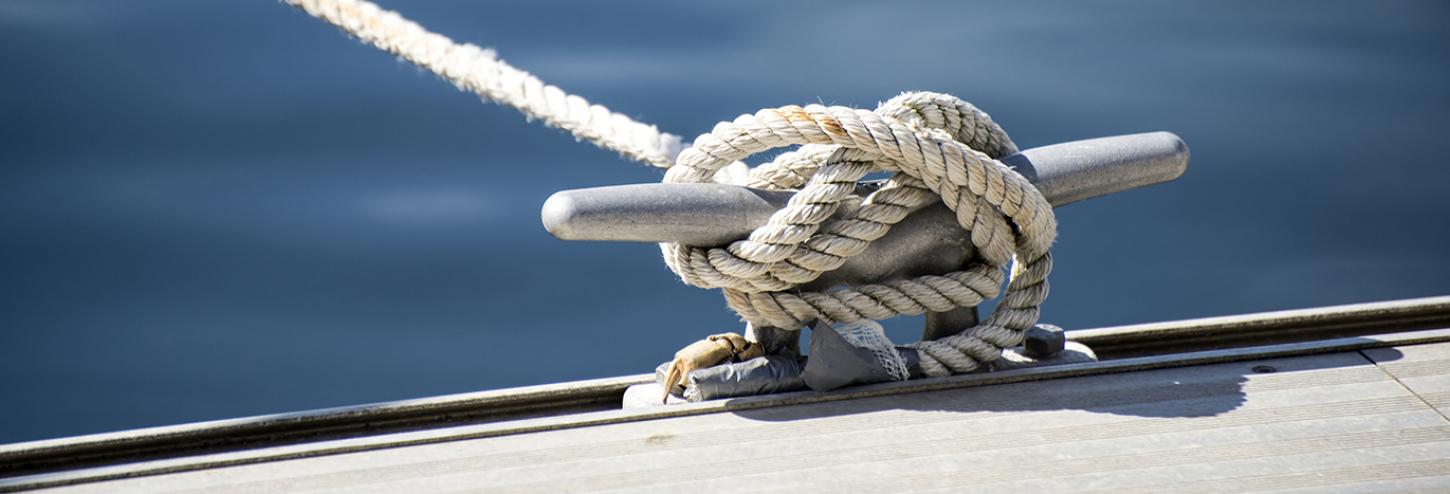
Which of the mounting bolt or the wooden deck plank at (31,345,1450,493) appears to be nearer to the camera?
the wooden deck plank at (31,345,1450,493)

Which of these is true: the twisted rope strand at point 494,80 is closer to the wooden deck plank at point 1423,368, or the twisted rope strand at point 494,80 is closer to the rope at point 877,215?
the rope at point 877,215

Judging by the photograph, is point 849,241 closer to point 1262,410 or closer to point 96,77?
point 1262,410

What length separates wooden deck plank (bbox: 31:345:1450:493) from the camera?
4.51 ft

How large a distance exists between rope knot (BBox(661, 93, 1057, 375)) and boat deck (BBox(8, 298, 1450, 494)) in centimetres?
9

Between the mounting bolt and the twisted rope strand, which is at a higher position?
the twisted rope strand

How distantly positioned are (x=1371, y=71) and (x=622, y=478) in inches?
99.5

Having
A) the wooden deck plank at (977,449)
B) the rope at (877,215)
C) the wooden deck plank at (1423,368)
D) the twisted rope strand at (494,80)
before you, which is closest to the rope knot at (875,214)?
the rope at (877,215)

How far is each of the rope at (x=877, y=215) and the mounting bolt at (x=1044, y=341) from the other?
6cm

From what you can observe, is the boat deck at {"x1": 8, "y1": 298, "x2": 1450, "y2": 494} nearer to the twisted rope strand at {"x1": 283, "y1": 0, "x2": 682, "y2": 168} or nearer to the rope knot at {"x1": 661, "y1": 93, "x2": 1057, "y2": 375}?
the rope knot at {"x1": 661, "y1": 93, "x2": 1057, "y2": 375}

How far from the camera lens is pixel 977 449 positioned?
144cm

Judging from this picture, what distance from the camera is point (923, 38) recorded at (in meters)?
3.38

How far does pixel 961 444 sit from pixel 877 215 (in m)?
0.27

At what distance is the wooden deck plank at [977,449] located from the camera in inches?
54.1

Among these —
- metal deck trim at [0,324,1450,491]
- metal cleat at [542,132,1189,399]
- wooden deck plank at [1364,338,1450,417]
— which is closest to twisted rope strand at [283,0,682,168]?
metal cleat at [542,132,1189,399]
